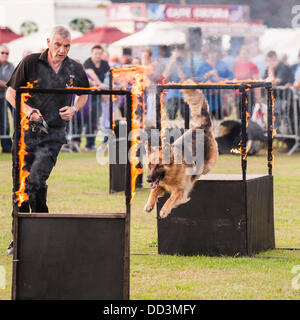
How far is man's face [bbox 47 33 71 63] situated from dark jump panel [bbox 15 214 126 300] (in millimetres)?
2022

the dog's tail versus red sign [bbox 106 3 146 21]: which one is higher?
red sign [bbox 106 3 146 21]

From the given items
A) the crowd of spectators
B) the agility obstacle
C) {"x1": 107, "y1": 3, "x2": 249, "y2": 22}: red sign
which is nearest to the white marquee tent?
{"x1": 107, "y1": 3, "x2": 249, "y2": 22}: red sign

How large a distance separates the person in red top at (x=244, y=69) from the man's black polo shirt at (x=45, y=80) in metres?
13.4

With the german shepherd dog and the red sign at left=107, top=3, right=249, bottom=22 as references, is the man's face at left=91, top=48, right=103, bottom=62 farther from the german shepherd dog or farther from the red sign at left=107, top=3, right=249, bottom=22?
the german shepherd dog

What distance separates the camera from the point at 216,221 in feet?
23.0

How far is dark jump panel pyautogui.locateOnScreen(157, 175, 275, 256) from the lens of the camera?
6934mm

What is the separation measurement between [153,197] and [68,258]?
6.40 ft

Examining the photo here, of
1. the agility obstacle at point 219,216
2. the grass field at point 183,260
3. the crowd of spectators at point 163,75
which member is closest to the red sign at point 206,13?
the crowd of spectators at point 163,75

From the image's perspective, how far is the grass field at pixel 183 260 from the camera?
5852mm

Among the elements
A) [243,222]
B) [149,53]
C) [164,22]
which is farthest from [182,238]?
[164,22]

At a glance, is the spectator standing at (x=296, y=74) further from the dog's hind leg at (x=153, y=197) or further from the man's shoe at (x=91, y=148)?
the dog's hind leg at (x=153, y=197)

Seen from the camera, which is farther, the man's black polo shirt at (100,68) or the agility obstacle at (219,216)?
the man's black polo shirt at (100,68)

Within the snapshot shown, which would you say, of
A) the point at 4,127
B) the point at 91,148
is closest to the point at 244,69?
the point at 91,148
